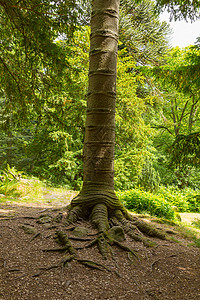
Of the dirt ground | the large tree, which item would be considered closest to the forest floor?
the dirt ground

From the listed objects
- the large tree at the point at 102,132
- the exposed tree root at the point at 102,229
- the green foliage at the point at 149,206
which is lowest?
the green foliage at the point at 149,206

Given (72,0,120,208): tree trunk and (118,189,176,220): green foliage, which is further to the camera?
(118,189,176,220): green foliage

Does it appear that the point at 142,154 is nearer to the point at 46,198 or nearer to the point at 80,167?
the point at 80,167

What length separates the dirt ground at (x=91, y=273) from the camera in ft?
6.24

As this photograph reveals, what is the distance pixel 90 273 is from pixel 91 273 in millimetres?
10

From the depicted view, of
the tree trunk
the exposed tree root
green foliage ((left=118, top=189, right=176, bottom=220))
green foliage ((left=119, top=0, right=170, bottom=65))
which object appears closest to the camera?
the exposed tree root

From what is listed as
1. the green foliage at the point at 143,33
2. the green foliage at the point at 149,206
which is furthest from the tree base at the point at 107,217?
the green foliage at the point at 143,33

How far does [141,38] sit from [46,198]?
10718 mm

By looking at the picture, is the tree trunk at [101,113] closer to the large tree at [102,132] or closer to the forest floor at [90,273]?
the large tree at [102,132]

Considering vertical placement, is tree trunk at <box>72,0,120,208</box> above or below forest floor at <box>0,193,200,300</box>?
above

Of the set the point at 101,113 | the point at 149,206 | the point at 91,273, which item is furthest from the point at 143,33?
the point at 91,273

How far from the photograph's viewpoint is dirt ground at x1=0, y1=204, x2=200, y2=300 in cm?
190

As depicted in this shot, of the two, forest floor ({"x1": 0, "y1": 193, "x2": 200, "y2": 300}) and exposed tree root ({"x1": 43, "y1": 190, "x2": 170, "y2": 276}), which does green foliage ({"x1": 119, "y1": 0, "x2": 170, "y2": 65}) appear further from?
forest floor ({"x1": 0, "y1": 193, "x2": 200, "y2": 300})

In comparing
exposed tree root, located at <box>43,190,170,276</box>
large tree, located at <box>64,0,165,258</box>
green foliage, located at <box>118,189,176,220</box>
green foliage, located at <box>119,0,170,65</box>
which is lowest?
green foliage, located at <box>118,189,176,220</box>
